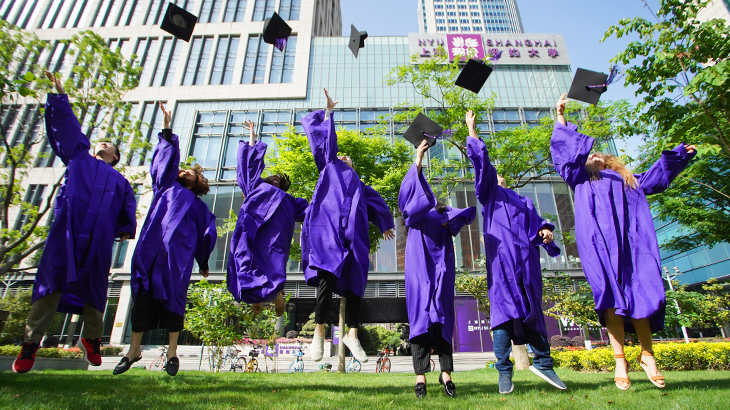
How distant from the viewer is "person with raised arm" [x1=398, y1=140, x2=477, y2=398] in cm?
325

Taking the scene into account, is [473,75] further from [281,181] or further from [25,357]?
[25,357]

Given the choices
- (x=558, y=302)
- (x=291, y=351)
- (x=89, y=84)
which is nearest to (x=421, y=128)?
(x=89, y=84)

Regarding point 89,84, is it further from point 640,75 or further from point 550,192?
point 550,192

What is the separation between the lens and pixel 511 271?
3.33 meters

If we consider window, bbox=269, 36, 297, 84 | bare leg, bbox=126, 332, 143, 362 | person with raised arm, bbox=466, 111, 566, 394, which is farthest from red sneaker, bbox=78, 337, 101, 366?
window, bbox=269, 36, 297, 84

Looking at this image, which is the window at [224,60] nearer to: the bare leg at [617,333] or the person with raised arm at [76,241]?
the person with raised arm at [76,241]

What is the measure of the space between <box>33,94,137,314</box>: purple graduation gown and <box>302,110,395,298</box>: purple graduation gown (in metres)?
1.69

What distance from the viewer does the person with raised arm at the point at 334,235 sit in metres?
3.36

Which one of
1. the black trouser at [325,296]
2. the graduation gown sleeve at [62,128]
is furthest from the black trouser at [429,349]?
the graduation gown sleeve at [62,128]

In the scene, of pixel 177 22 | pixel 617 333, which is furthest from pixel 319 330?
pixel 177 22

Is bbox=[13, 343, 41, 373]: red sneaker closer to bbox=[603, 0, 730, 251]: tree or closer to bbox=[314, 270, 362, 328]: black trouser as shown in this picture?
bbox=[314, 270, 362, 328]: black trouser

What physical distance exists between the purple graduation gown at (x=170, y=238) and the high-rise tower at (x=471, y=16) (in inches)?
4134

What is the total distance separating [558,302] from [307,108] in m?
19.8

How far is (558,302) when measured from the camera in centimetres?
1370
